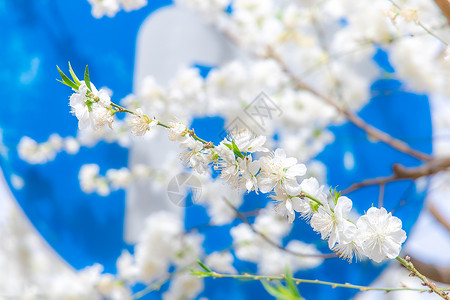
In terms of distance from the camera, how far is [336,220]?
27cm

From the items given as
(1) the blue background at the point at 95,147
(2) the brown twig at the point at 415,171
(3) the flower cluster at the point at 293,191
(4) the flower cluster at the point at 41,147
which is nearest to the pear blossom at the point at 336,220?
(3) the flower cluster at the point at 293,191

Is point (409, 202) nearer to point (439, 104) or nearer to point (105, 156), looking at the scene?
point (439, 104)

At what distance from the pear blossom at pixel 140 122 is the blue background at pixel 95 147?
48cm

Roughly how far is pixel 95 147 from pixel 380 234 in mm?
731

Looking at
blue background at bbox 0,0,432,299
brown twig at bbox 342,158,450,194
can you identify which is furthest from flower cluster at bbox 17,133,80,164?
brown twig at bbox 342,158,450,194

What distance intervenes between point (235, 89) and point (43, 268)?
88 centimetres

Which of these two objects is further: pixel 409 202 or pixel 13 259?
pixel 13 259

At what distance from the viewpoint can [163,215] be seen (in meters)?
0.84

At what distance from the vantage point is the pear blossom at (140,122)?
27 cm

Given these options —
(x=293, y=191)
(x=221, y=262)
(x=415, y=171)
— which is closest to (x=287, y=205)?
(x=293, y=191)

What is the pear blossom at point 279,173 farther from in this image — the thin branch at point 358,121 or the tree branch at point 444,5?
the thin branch at point 358,121

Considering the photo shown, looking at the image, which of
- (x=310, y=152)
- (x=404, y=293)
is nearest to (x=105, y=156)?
(x=310, y=152)

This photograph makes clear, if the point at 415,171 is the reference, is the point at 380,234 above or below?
below

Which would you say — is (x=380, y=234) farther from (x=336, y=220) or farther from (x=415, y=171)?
(x=415, y=171)
